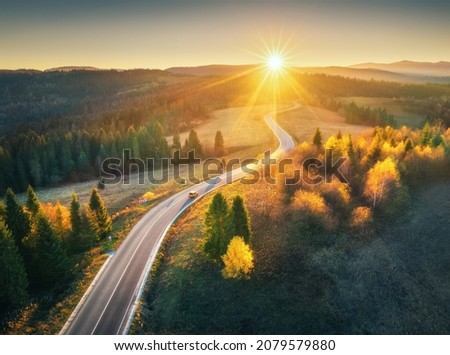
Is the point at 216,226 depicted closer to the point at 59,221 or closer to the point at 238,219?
the point at 238,219

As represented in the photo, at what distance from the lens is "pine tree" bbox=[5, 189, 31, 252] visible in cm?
4031

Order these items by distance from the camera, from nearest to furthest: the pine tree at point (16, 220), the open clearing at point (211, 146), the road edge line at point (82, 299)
Result: the road edge line at point (82, 299), the pine tree at point (16, 220), the open clearing at point (211, 146)

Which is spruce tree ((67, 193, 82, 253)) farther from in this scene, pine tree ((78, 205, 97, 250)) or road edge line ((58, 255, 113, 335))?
road edge line ((58, 255, 113, 335))

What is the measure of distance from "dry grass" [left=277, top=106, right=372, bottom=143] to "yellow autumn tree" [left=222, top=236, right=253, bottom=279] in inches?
2398

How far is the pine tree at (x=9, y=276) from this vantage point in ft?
109


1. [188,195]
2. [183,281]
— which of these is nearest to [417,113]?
[188,195]

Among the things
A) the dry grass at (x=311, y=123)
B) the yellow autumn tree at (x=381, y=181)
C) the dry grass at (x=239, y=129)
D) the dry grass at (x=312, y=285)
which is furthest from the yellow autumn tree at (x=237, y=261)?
the dry grass at (x=311, y=123)

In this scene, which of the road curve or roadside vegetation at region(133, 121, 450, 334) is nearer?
the road curve

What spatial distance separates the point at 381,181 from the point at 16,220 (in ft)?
169

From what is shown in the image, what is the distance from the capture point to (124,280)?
37.8 meters

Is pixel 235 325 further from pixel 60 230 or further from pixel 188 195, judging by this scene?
pixel 188 195

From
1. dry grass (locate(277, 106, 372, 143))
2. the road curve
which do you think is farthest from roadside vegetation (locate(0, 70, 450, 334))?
dry grass (locate(277, 106, 372, 143))
